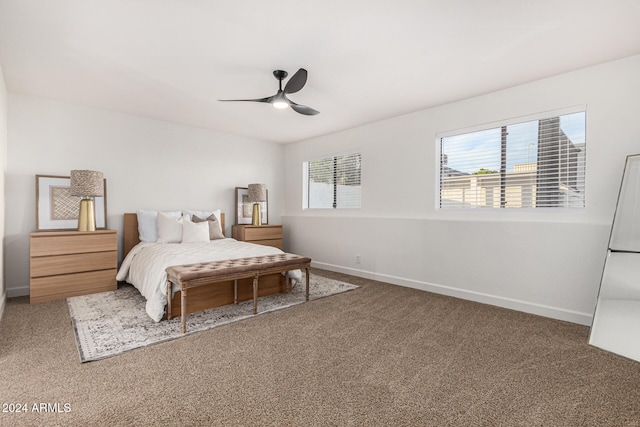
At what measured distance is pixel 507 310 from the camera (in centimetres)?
332

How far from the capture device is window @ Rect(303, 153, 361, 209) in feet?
17.1

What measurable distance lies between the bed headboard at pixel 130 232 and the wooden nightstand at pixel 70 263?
0.52 metres

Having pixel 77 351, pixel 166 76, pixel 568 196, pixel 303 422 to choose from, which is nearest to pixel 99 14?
pixel 166 76

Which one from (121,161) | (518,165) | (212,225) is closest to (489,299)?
(518,165)

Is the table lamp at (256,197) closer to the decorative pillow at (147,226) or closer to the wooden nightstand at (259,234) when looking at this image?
the wooden nightstand at (259,234)

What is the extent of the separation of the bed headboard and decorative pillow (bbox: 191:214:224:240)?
0.80 meters

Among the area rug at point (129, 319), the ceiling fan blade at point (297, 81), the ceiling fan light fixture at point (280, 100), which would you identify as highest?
the ceiling fan blade at point (297, 81)

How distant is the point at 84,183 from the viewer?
3.70 metres

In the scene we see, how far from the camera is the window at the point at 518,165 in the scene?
10.1 feet

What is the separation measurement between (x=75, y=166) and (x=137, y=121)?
3.45 ft

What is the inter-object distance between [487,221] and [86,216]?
4.90 metres

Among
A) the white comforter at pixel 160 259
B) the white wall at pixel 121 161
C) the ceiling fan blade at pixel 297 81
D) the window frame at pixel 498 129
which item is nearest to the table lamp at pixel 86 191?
the white wall at pixel 121 161


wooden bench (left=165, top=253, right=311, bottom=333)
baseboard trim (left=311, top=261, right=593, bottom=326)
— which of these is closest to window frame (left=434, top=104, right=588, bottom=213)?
baseboard trim (left=311, top=261, right=593, bottom=326)

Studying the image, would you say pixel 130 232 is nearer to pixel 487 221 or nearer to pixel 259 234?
pixel 259 234
